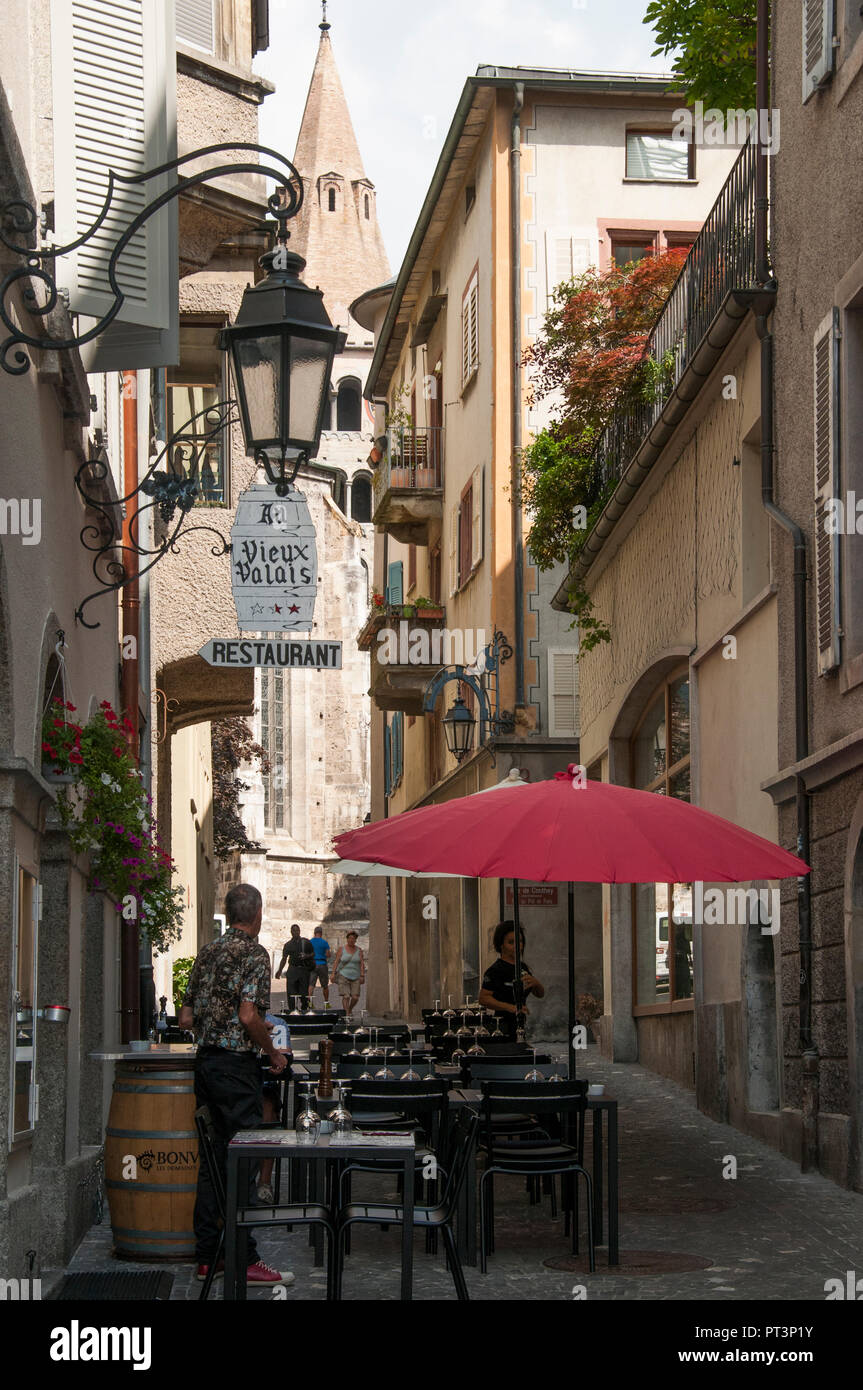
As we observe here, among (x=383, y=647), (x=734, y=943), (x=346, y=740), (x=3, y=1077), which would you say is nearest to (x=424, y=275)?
(x=383, y=647)

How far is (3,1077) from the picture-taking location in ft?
24.7

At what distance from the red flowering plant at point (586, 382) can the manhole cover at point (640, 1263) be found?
33.4ft

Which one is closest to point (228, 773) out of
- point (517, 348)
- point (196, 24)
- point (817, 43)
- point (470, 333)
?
point (470, 333)

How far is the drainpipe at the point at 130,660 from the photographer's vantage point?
13719 millimetres

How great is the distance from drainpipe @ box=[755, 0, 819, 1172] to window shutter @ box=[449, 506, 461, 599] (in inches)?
606

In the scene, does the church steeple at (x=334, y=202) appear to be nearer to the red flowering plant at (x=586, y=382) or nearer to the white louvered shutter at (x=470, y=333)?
the white louvered shutter at (x=470, y=333)

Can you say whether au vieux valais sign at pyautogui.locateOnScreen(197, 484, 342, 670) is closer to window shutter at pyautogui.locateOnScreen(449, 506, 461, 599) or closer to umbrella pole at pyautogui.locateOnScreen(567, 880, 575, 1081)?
umbrella pole at pyautogui.locateOnScreen(567, 880, 575, 1081)

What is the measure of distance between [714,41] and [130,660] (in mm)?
6870

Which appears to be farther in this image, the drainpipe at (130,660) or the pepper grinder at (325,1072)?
the drainpipe at (130,660)

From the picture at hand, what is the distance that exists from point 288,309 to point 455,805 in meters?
3.11

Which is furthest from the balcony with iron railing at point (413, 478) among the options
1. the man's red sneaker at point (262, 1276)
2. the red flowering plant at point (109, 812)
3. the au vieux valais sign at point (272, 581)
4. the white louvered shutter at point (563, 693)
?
the man's red sneaker at point (262, 1276)

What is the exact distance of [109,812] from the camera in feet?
33.1
